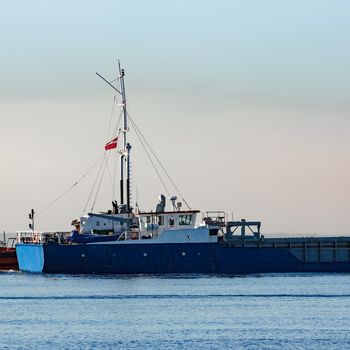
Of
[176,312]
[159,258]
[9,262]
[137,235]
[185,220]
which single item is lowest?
[176,312]

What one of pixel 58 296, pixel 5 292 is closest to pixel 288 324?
pixel 58 296

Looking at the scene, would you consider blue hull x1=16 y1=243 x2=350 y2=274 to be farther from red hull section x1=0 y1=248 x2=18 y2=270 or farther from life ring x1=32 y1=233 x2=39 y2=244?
red hull section x1=0 y1=248 x2=18 y2=270

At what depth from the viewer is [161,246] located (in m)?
124

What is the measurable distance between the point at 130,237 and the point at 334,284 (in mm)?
17897

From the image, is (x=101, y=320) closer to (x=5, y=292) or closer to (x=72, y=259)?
(x=5, y=292)

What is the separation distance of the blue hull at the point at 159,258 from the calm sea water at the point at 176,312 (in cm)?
123

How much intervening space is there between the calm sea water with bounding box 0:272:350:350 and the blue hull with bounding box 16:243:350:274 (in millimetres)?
1229

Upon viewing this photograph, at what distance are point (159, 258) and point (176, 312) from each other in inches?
1218

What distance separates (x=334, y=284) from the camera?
11819 centimetres

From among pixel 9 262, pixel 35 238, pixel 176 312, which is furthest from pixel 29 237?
pixel 176 312

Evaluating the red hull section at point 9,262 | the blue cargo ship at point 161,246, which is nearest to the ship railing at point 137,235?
the blue cargo ship at point 161,246

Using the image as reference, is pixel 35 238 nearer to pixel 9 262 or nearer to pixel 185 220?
pixel 9 262

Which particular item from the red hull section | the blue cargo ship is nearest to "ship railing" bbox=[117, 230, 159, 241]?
the blue cargo ship

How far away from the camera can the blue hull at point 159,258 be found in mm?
124375
